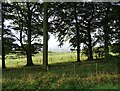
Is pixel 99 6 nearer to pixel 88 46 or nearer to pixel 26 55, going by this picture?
pixel 88 46

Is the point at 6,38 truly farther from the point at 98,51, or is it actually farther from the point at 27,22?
the point at 98,51

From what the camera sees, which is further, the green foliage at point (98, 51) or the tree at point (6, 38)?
the green foliage at point (98, 51)

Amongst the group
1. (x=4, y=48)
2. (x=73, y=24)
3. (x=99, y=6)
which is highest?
(x=99, y=6)

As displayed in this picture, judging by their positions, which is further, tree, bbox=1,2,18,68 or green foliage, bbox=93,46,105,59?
green foliage, bbox=93,46,105,59

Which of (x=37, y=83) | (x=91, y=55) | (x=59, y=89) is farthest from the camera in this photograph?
(x=91, y=55)

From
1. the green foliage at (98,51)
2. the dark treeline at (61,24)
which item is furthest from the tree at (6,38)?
the green foliage at (98,51)

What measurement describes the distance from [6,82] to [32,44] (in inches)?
778

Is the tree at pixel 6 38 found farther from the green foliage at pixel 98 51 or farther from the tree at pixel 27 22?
the green foliage at pixel 98 51

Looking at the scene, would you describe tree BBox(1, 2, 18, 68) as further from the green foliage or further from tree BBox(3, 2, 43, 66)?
the green foliage

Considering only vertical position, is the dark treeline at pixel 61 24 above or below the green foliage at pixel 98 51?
above

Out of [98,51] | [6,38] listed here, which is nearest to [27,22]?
[6,38]

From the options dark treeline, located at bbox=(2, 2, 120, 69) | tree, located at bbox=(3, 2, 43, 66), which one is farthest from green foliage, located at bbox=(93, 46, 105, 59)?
tree, located at bbox=(3, 2, 43, 66)

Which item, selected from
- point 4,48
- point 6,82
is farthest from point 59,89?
point 4,48

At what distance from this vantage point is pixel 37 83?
16.3 m
